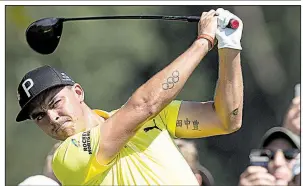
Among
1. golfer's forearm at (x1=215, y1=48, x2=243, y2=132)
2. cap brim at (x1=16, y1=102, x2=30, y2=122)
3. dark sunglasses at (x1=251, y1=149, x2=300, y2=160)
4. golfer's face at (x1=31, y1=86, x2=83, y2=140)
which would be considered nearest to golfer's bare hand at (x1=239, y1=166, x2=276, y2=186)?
dark sunglasses at (x1=251, y1=149, x2=300, y2=160)

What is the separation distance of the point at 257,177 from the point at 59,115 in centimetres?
114

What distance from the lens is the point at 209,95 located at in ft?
46.9

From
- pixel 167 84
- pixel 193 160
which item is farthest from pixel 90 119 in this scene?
pixel 193 160

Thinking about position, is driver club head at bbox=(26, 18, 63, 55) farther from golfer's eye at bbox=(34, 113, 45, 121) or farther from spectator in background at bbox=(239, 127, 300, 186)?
spectator in background at bbox=(239, 127, 300, 186)

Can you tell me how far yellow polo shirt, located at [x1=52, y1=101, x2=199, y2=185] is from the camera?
505 centimetres

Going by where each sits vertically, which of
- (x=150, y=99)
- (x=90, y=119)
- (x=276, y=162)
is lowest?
(x=276, y=162)

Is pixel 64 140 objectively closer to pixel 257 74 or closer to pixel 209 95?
pixel 209 95

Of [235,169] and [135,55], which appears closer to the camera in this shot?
[235,169]

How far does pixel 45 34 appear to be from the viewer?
6.18 m

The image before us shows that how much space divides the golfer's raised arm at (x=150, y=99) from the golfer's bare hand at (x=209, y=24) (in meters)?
0.07

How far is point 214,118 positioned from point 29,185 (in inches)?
68.6

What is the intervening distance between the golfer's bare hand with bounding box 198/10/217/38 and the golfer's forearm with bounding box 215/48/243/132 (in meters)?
0.11

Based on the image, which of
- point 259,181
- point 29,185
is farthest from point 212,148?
point 259,181

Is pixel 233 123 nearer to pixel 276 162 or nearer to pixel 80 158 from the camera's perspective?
pixel 276 162
